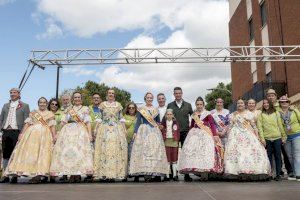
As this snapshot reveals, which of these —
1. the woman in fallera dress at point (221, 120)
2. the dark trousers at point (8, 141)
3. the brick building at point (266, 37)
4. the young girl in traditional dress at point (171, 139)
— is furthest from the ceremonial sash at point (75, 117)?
the brick building at point (266, 37)

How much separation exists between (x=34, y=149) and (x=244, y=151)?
375 cm

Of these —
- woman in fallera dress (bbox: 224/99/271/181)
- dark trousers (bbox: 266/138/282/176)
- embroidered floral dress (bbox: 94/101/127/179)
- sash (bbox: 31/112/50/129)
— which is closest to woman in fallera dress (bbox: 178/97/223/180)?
woman in fallera dress (bbox: 224/99/271/181)

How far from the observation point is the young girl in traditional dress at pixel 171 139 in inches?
303

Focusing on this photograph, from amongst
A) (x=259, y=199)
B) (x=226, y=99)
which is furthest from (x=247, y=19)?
(x=226, y=99)

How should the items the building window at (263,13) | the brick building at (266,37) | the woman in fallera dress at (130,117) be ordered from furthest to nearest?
the building window at (263,13), the brick building at (266,37), the woman in fallera dress at (130,117)

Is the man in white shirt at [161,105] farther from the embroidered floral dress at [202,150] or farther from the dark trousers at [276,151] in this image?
the dark trousers at [276,151]

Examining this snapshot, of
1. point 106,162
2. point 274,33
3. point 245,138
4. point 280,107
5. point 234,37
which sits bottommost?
point 106,162

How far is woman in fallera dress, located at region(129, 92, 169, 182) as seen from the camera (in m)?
7.07

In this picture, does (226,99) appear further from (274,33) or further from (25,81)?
(25,81)

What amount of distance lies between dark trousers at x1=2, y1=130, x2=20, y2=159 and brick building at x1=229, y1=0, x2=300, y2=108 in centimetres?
1395

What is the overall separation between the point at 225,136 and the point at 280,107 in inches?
49.0

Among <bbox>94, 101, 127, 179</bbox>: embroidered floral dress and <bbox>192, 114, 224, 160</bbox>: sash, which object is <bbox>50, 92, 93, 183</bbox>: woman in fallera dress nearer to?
<bbox>94, 101, 127, 179</bbox>: embroidered floral dress

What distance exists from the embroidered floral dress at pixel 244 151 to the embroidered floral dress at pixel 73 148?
98.9 inches

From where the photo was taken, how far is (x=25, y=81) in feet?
48.7
